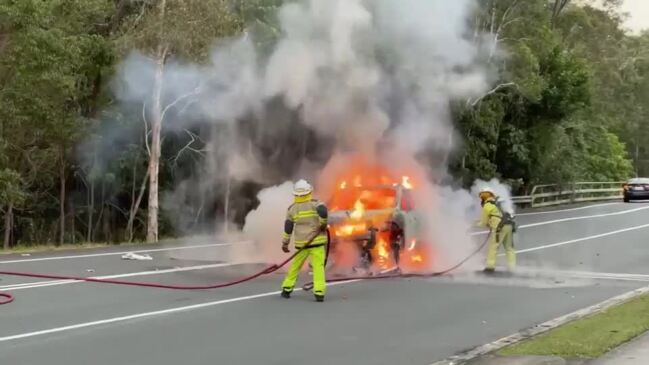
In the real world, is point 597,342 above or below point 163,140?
below

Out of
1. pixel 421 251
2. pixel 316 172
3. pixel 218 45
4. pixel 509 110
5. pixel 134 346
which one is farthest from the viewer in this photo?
pixel 509 110

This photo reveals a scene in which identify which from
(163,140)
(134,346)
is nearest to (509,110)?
(163,140)

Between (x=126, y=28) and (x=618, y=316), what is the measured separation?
19.9 metres

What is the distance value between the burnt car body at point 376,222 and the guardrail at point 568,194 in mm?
23509

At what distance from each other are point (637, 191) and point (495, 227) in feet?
105

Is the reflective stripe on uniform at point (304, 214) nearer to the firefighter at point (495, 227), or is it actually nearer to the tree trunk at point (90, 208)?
the firefighter at point (495, 227)

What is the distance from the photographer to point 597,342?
8641 millimetres

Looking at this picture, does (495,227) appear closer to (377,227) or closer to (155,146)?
(377,227)

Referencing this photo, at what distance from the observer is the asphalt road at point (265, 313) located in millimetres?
8445

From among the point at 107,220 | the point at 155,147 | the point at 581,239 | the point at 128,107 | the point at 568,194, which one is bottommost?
the point at 581,239

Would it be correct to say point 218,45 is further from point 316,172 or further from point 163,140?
point 163,140

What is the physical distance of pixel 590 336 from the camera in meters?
Result: 9.04

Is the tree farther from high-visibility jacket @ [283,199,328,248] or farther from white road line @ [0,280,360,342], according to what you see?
white road line @ [0,280,360,342]

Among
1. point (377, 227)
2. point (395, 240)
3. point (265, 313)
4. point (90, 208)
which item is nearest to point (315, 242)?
point (265, 313)
